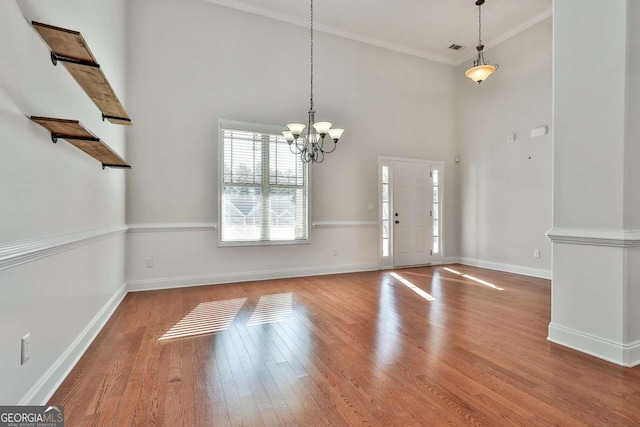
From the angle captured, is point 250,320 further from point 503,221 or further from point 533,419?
point 503,221

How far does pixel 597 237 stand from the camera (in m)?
2.27

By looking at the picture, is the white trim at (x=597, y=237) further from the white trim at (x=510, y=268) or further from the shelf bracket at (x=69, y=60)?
the shelf bracket at (x=69, y=60)

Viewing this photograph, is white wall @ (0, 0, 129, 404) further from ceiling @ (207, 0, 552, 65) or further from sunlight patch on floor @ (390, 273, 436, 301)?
sunlight patch on floor @ (390, 273, 436, 301)

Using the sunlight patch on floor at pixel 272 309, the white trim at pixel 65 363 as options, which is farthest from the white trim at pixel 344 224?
the white trim at pixel 65 363

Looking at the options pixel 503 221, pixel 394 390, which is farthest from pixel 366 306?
pixel 503 221

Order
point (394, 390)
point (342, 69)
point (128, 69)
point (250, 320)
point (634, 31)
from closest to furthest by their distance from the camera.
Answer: point (394, 390)
point (634, 31)
point (250, 320)
point (128, 69)
point (342, 69)

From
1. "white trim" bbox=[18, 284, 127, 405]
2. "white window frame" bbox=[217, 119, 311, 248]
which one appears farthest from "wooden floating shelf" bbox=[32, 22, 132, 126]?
"white window frame" bbox=[217, 119, 311, 248]

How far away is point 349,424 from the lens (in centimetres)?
154

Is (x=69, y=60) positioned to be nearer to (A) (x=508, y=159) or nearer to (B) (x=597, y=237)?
(B) (x=597, y=237)

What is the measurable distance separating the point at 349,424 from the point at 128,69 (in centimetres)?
478

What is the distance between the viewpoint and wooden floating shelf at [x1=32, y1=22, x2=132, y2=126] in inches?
62.3

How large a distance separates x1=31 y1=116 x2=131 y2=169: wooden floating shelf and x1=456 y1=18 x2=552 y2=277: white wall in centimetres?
583

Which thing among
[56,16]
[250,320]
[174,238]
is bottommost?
[250,320]

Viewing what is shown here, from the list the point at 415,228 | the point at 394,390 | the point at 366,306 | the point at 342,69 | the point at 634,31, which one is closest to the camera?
the point at 394,390
